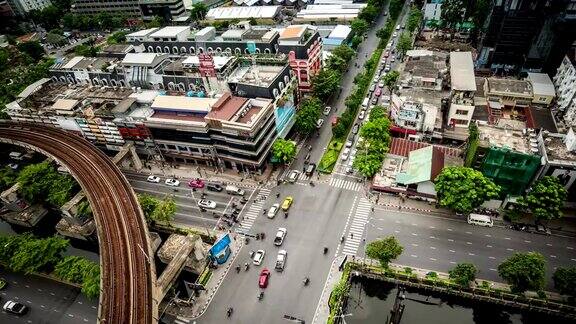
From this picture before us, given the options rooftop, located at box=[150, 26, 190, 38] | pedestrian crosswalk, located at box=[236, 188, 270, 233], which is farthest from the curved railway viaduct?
rooftop, located at box=[150, 26, 190, 38]

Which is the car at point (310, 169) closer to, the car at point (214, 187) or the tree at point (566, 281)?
the car at point (214, 187)

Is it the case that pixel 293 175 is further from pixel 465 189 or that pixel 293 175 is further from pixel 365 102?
pixel 465 189

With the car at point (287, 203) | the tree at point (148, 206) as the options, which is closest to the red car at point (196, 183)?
the tree at point (148, 206)

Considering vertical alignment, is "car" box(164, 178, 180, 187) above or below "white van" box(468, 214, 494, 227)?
below

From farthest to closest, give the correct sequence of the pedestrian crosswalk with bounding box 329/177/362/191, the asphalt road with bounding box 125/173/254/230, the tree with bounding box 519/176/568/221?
the pedestrian crosswalk with bounding box 329/177/362/191, the asphalt road with bounding box 125/173/254/230, the tree with bounding box 519/176/568/221

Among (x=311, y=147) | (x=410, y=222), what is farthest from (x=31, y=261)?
(x=410, y=222)

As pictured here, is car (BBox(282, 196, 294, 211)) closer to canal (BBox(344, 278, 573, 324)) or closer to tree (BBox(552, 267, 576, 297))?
canal (BBox(344, 278, 573, 324))
